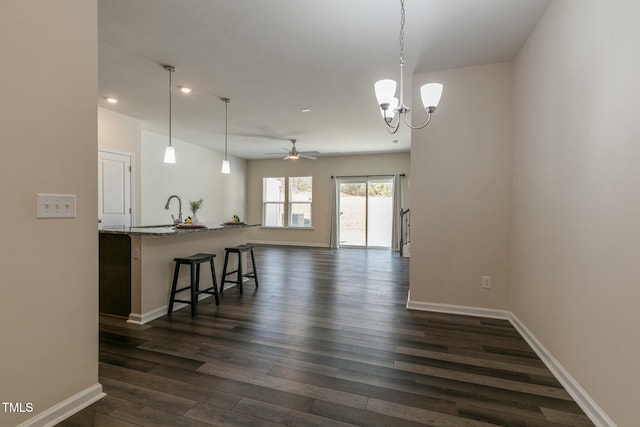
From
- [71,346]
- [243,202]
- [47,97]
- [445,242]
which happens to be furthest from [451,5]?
[243,202]

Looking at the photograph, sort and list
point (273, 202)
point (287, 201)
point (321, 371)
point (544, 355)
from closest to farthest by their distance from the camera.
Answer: point (321, 371), point (544, 355), point (287, 201), point (273, 202)

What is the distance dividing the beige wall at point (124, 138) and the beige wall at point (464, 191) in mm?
4826

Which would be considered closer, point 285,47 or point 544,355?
point 544,355

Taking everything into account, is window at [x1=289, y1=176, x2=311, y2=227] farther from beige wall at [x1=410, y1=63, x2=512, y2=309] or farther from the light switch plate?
the light switch plate

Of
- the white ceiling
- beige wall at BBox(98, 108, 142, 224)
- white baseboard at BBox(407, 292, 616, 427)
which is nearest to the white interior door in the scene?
beige wall at BBox(98, 108, 142, 224)

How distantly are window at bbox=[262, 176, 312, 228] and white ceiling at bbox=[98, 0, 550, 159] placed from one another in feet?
14.5

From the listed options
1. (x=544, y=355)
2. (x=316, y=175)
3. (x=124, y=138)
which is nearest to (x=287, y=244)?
(x=316, y=175)

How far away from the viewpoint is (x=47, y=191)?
1.57m

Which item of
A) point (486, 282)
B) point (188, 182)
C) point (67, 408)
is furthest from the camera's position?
point (188, 182)

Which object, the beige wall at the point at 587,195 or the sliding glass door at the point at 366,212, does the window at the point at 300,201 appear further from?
the beige wall at the point at 587,195

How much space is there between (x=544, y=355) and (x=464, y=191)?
1.67 metres

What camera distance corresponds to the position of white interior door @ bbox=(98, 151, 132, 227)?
480 centimetres

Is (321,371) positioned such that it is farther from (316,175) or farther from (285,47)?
(316,175)

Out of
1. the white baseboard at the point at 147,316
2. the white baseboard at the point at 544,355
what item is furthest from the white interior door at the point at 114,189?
the white baseboard at the point at 544,355
